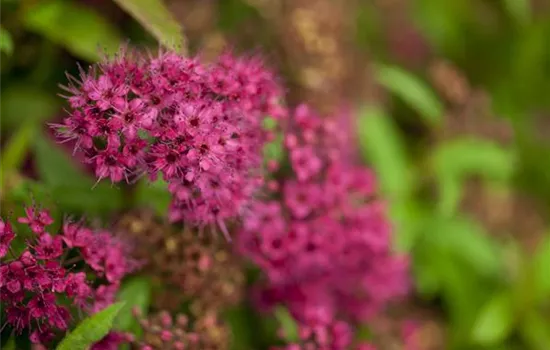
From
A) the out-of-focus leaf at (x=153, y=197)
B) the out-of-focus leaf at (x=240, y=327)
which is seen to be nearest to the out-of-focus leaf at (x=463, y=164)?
the out-of-focus leaf at (x=240, y=327)

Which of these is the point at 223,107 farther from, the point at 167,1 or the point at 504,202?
the point at 504,202

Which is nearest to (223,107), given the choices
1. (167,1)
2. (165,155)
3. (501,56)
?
(165,155)

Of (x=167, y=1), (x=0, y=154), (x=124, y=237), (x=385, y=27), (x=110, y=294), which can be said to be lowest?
(x=110, y=294)

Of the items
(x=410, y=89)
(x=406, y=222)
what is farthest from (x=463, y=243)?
(x=410, y=89)

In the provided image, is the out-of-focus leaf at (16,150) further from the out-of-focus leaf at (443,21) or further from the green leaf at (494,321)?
the out-of-focus leaf at (443,21)

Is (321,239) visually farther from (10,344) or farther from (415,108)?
(415,108)

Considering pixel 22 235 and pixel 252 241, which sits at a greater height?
pixel 252 241
